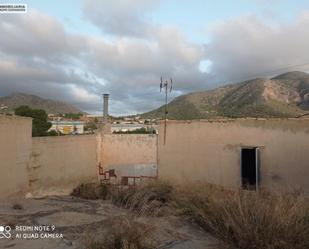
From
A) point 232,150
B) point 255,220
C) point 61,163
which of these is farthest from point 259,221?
point 61,163

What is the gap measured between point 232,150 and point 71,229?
28.8 feet

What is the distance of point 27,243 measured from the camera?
20.7ft

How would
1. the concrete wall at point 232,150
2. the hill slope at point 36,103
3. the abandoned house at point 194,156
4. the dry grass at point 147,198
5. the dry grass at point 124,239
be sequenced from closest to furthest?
the dry grass at point 124,239, the dry grass at point 147,198, the abandoned house at point 194,156, the concrete wall at point 232,150, the hill slope at point 36,103

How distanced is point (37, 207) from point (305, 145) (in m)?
9.22

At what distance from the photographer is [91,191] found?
1518 centimetres

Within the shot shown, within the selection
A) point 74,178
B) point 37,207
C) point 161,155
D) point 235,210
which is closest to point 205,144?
point 161,155

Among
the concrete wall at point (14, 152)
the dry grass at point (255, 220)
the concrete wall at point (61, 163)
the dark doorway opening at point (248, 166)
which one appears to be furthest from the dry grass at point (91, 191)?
the dry grass at point (255, 220)

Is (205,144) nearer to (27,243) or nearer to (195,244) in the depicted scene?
(195,244)

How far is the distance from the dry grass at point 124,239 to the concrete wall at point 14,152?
277 inches

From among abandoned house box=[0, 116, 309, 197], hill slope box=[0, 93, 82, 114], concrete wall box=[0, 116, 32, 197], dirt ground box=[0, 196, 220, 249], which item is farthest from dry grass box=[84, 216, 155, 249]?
hill slope box=[0, 93, 82, 114]

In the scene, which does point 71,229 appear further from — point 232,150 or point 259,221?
point 232,150

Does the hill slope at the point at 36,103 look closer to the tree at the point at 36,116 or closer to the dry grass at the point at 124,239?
the tree at the point at 36,116

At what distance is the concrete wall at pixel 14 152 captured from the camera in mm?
11805

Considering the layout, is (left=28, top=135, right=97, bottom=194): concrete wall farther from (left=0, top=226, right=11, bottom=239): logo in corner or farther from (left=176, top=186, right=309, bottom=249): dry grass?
(left=176, top=186, right=309, bottom=249): dry grass
